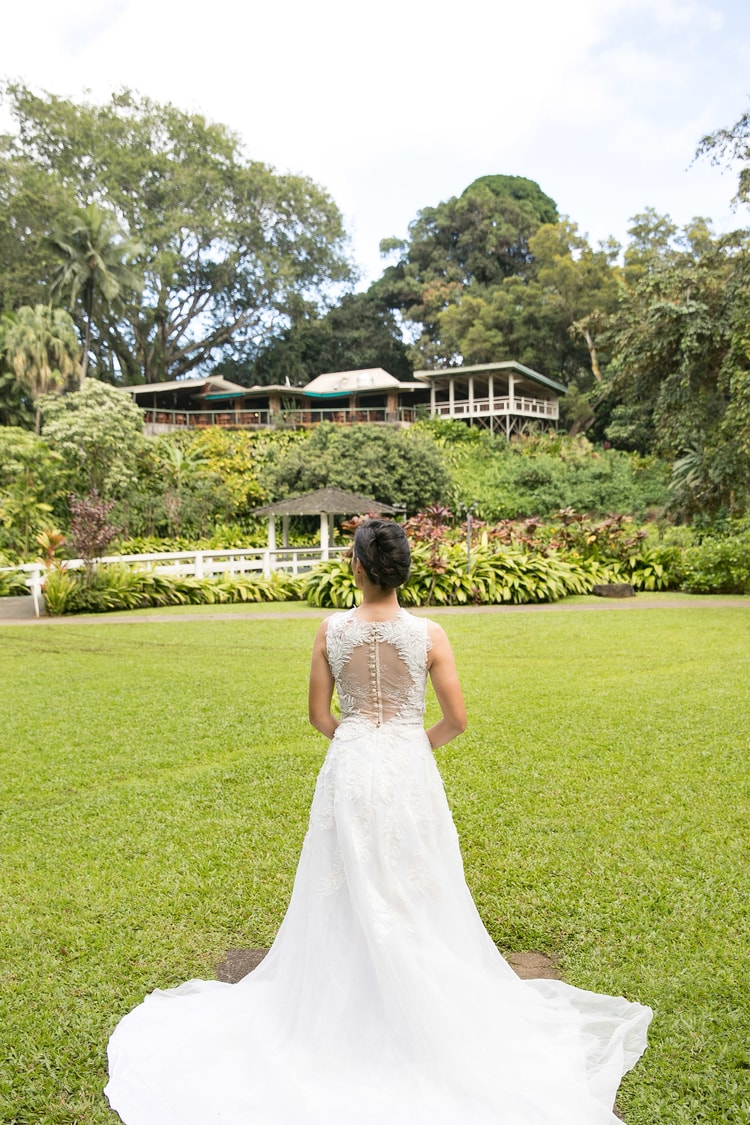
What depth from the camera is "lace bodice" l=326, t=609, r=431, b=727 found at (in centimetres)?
274

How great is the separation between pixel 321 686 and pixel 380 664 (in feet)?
0.79

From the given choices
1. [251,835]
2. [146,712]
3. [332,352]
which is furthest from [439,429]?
[251,835]

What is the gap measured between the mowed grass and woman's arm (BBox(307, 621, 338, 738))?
1.16 meters

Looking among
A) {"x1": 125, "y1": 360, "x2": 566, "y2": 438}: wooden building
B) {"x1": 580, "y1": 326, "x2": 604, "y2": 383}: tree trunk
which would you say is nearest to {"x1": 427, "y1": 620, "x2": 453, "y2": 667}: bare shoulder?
{"x1": 125, "y1": 360, "x2": 566, "y2": 438}: wooden building

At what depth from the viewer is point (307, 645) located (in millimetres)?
11047

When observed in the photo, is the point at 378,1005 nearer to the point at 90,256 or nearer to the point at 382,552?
the point at 382,552

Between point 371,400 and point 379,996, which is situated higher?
point 371,400

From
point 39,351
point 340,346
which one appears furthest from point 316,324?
point 39,351

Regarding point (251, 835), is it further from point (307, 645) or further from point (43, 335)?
point (43, 335)

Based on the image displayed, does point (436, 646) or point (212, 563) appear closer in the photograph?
point (436, 646)

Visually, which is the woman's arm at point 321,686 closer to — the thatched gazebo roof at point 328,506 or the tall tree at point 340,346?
the thatched gazebo roof at point 328,506

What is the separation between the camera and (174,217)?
40.6 metres

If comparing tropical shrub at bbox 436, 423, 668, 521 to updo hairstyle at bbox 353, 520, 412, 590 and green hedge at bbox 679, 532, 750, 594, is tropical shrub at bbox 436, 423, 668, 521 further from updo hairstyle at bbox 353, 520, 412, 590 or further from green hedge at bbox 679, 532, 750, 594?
updo hairstyle at bbox 353, 520, 412, 590

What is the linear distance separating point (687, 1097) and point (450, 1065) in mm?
718
